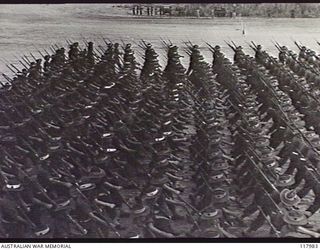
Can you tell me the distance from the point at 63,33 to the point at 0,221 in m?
0.68

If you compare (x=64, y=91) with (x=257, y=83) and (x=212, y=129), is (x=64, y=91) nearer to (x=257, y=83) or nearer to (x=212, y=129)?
(x=212, y=129)

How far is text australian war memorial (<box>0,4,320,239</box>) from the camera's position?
6.88ft

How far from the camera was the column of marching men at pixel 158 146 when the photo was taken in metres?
2.09

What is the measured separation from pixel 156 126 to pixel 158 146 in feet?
0.24

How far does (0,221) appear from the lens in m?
2.13

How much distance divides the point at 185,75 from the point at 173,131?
0.68 feet

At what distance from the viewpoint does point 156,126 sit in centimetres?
221

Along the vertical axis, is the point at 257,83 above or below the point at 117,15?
below

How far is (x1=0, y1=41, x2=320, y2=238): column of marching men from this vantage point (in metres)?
2.09

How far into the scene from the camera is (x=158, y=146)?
7.16ft

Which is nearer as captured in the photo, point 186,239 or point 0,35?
point 186,239

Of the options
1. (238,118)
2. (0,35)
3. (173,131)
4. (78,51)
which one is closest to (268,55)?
(238,118)

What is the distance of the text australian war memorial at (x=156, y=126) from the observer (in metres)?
2.10

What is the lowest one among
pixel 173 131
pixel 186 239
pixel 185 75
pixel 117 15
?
pixel 186 239
